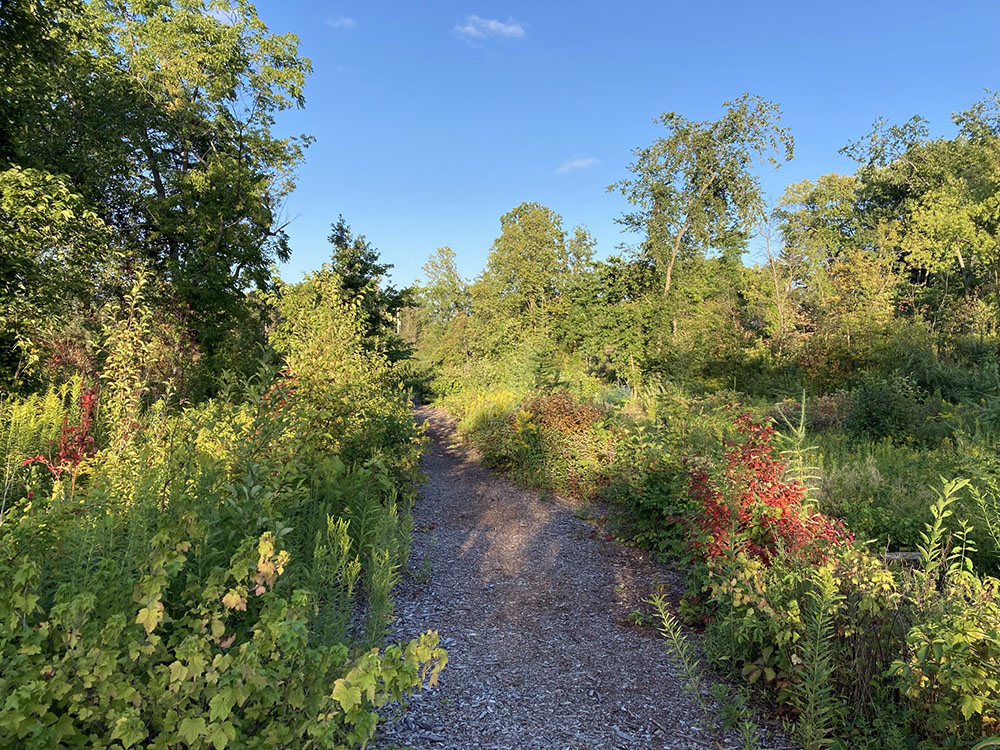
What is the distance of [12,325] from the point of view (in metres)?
5.79

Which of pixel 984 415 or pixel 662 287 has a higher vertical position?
pixel 662 287

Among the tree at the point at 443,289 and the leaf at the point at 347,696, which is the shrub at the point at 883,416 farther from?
the tree at the point at 443,289

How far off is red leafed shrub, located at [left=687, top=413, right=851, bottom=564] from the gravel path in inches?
32.6

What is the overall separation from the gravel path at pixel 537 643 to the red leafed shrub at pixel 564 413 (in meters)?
2.22

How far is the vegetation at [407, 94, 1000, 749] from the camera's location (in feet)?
7.66

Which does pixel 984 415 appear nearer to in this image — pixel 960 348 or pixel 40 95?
pixel 960 348

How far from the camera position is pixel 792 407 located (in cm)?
995

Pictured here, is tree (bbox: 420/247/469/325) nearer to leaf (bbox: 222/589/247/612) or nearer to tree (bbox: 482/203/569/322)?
tree (bbox: 482/203/569/322)

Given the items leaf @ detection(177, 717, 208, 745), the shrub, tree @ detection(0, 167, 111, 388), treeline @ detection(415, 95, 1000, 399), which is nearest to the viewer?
leaf @ detection(177, 717, 208, 745)

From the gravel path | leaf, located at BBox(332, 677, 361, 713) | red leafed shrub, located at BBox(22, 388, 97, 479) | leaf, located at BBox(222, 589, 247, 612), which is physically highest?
red leafed shrub, located at BBox(22, 388, 97, 479)

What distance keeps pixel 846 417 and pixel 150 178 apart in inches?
637

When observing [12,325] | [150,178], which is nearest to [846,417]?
[12,325]

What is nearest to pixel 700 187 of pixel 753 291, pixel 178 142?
pixel 753 291

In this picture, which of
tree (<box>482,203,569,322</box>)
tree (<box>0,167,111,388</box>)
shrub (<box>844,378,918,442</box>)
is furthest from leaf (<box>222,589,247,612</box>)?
tree (<box>482,203,569,322</box>)
